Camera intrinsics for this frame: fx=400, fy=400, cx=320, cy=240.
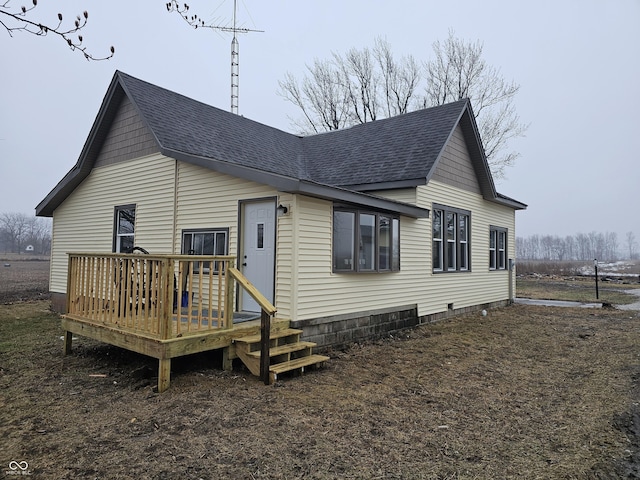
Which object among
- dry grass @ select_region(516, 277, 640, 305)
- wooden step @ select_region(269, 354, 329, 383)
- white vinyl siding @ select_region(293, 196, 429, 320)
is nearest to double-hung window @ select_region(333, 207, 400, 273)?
white vinyl siding @ select_region(293, 196, 429, 320)

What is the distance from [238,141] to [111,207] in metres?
3.76

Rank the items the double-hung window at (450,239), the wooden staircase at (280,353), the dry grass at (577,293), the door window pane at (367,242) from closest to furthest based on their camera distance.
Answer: the wooden staircase at (280,353) → the door window pane at (367,242) → the double-hung window at (450,239) → the dry grass at (577,293)

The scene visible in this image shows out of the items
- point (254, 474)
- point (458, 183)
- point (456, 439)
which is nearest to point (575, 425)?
point (456, 439)

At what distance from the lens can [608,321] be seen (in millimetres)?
10656

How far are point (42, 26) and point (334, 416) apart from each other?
4335 mm

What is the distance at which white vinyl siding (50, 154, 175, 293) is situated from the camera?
9117 millimetres

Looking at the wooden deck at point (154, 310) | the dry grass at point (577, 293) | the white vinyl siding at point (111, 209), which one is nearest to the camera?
the wooden deck at point (154, 310)

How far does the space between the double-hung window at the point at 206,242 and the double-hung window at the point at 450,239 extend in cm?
532

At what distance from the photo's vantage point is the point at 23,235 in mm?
68062

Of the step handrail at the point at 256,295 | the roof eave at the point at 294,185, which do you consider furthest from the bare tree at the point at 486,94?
the step handrail at the point at 256,295

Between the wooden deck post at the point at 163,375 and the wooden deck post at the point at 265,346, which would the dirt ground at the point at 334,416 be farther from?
the wooden deck post at the point at 265,346

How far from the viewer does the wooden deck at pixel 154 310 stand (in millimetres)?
4883

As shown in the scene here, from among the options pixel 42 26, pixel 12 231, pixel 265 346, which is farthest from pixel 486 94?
pixel 12 231
